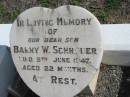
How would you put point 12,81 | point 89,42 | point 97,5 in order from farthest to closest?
point 97,5
point 12,81
point 89,42

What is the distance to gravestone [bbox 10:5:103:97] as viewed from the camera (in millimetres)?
3053

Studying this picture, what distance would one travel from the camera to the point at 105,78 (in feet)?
11.3

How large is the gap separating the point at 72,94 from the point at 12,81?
47cm

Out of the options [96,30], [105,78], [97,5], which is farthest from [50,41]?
[97,5]

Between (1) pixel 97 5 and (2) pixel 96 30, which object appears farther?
(1) pixel 97 5

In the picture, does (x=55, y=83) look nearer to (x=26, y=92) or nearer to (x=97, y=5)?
(x=26, y=92)

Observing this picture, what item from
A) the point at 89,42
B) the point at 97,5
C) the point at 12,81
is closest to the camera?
the point at 89,42

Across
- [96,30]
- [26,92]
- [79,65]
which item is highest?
[96,30]

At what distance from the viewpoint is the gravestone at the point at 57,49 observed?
10.0ft

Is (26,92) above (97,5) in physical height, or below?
below

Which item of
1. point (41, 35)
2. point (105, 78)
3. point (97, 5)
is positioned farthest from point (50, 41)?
point (97, 5)

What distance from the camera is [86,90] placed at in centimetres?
322

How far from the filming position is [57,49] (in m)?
3.11

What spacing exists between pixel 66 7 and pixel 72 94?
50 cm
